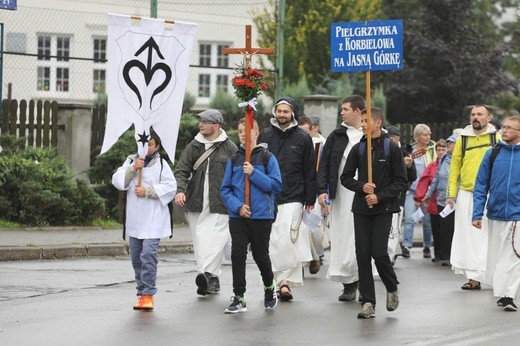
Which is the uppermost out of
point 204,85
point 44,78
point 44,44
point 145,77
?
point 44,44

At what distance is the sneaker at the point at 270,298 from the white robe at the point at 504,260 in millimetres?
2061

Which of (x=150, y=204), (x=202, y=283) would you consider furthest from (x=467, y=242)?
(x=150, y=204)

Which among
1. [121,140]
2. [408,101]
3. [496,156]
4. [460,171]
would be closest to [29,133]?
[121,140]

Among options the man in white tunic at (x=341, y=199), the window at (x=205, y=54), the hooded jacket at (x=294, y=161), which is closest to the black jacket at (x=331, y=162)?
the man in white tunic at (x=341, y=199)

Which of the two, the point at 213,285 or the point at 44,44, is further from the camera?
the point at 44,44

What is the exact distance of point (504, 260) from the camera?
13492 millimetres

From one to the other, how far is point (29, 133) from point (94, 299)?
9903 mm

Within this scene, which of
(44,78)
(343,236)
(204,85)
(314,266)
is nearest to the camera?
(343,236)

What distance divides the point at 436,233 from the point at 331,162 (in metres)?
5.61

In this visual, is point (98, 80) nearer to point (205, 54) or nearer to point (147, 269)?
point (205, 54)

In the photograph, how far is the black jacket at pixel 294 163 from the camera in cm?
1400

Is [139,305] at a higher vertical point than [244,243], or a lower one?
lower

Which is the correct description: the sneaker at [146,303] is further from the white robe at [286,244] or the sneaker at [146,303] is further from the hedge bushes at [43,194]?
the hedge bushes at [43,194]

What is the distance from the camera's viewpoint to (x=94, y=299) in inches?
535
